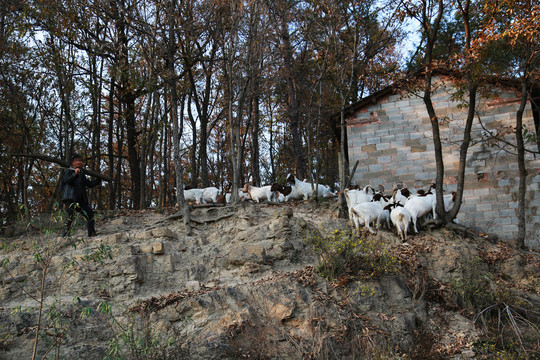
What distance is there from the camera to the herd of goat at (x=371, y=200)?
12.6 m

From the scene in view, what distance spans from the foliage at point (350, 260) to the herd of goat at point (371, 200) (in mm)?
1954

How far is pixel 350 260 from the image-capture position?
34.1ft

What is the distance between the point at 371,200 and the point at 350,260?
11.5 ft

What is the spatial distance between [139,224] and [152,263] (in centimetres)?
278

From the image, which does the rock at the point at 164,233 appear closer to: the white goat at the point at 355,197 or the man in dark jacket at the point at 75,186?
the man in dark jacket at the point at 75,186

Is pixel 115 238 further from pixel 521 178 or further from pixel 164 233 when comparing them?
pixel 521 178

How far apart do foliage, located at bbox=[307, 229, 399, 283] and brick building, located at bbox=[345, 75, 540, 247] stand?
5.51 metres

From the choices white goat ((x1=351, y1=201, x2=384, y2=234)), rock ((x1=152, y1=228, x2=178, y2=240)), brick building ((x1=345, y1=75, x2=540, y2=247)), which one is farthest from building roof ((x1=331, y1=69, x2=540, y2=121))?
rock ((x1=152, y1=228, x2=178, y2=240))

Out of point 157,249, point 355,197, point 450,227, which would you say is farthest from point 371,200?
point 157,249

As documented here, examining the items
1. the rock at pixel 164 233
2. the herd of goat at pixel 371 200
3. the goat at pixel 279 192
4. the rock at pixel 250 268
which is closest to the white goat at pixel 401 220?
the herd of goat at pixel 371 200

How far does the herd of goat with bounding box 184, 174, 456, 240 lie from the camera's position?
1257cm

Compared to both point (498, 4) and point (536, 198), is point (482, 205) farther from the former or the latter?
point (498, 4)

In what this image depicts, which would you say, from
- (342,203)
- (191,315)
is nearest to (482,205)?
(342,203)

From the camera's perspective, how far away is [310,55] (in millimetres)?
23062
